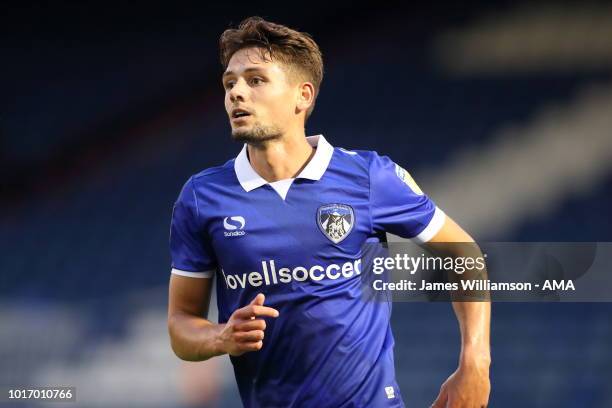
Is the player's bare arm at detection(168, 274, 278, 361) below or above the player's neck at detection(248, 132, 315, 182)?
below

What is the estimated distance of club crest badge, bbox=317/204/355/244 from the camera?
287 cm

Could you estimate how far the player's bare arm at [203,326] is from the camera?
2451 millimetres

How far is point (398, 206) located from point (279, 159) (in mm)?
401

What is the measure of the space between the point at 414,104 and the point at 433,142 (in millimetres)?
274

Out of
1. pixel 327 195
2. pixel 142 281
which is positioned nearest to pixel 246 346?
pixel 327 195

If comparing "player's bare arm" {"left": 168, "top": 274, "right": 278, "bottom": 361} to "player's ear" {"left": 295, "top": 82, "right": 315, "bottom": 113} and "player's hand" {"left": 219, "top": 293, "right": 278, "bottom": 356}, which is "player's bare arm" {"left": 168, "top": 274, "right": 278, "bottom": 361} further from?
"player's ear" {"left": 295, "top": 82, "right": 315, "bottom": 113}

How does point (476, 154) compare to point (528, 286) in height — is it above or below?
above

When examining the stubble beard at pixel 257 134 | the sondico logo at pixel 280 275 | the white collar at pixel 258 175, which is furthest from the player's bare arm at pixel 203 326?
the stubble beard at pixel 257 134

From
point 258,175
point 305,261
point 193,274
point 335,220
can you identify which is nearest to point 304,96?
point 258,175

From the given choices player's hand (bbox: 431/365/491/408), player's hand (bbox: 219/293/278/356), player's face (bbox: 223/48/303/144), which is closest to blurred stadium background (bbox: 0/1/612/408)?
player's hand (bbox: 431/365/491/408)

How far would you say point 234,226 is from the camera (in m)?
2.87

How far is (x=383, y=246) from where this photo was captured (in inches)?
119

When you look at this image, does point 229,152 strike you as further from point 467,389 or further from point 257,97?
point 467,389

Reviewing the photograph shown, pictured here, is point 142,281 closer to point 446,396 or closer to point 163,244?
point 163,244
